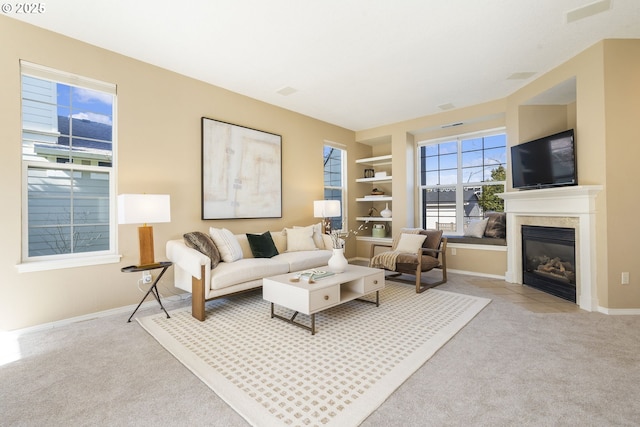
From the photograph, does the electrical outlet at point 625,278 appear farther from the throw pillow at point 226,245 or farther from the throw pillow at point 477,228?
the throw pillow at point 226,245

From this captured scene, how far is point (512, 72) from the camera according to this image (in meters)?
3.78

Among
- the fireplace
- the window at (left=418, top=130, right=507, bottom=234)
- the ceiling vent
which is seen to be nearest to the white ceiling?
the ceiling vent

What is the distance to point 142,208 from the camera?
293 cm

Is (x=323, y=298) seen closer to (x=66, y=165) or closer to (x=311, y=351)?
(x=311, y=351)

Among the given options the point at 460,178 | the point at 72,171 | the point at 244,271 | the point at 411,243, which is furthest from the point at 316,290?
the point at 460,178

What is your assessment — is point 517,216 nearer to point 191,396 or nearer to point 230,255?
point 230,255

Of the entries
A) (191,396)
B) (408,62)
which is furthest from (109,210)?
(408,62)

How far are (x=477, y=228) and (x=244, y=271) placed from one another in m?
4.02

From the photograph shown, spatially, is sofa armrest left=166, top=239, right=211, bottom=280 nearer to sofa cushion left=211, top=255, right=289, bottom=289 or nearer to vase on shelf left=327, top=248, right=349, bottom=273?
sofa cushion left=211, top=255, right=289, bottom=289

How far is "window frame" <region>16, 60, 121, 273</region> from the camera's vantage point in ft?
9.05

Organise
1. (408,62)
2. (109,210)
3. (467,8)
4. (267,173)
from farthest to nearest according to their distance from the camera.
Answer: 1. (267,173)
2. (408,62)
3. (109,210)
4. (467,8)

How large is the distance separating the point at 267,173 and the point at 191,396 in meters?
3.43

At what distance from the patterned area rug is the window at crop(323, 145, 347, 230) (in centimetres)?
290

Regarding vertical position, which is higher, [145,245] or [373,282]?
[145,245]
